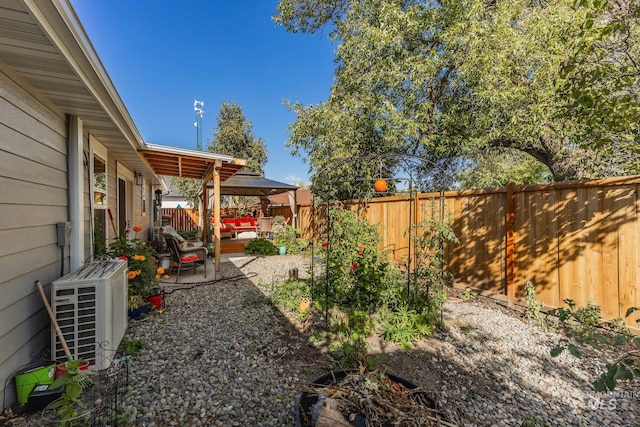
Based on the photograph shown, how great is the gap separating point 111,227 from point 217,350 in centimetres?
344

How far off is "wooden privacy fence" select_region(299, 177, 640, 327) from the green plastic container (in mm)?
3539

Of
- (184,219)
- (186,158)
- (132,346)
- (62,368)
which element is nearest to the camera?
(62,368)

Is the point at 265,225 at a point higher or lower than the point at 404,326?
higher

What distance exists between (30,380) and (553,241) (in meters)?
5.26

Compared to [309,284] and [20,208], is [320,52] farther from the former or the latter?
[20,208]

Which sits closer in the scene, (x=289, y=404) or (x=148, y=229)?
(x=289, y=404)

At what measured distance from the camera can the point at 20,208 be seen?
83.7 inches

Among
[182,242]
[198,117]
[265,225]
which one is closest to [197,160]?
[182,242]

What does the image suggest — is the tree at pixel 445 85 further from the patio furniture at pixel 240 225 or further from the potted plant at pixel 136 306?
the patio furniture at pixel 240 225

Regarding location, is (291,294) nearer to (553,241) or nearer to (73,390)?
(73,390)

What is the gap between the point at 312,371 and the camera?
8.25ft

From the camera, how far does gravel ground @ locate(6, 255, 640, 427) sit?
202cm

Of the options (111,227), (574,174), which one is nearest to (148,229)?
(111,227)

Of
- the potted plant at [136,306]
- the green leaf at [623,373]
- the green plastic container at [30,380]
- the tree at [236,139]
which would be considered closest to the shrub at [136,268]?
the potted plant at [136,306]
